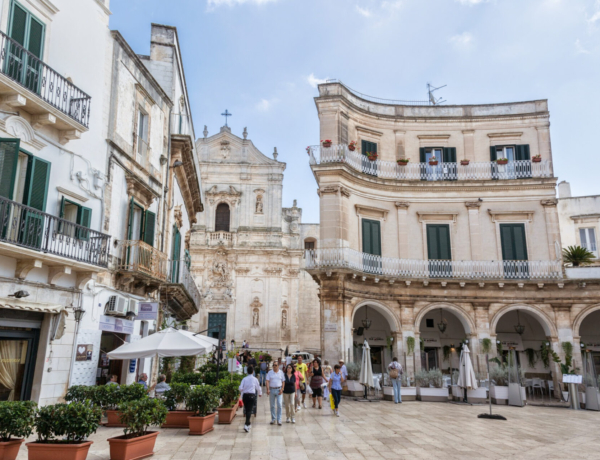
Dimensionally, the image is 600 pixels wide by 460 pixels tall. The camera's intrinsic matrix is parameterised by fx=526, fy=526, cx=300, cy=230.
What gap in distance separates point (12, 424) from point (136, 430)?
188 cm

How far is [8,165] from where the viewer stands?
35.7 feet

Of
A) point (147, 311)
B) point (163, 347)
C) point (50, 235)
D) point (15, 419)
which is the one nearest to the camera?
point (15, 419)

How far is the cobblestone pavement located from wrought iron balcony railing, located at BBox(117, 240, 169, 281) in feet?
15.9

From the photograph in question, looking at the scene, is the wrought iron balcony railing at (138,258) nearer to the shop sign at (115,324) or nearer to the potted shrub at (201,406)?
the shop sign at (115,324)

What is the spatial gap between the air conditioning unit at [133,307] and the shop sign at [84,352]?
6.68 feet

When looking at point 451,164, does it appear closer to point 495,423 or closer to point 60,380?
point 495,423

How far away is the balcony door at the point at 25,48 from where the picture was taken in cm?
1109

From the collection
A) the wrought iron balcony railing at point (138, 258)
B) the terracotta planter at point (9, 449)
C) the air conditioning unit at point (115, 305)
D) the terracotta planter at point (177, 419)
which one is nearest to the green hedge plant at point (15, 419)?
the terracotta planter at point (9, 449)

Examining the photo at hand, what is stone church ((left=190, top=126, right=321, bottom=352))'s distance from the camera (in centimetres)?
3834

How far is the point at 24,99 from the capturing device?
11.0 metres

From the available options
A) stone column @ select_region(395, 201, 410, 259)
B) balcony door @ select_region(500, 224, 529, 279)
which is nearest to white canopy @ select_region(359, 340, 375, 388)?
stone column @ select_region(395, 201, 410, 259)

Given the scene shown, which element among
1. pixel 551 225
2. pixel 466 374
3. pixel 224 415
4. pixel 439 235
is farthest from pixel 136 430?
pixel 551 225

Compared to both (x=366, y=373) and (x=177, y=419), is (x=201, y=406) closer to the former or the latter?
(x=177, y=419)

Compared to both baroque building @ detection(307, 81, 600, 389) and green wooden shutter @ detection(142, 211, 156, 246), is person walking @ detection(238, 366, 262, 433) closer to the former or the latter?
green wooden shutter @ detection(142, 211, 156, 246)
